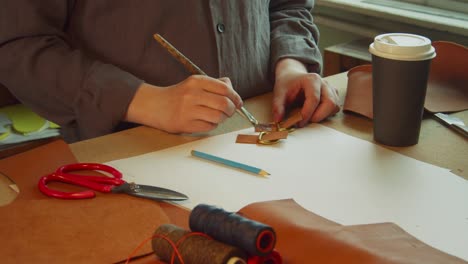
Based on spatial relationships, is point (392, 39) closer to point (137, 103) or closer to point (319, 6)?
point (137, 103)

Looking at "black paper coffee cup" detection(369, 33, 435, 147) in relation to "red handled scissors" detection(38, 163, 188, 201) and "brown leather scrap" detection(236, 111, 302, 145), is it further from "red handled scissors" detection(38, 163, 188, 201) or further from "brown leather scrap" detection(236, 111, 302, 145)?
"red handled scissors" detection(38, 163, 188, 201)

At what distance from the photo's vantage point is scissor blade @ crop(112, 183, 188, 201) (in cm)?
79

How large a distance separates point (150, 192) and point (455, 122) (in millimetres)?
504

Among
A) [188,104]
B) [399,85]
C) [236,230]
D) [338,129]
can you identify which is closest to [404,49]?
[399,85]

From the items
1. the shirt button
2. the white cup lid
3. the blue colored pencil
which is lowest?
the blue colored pencil

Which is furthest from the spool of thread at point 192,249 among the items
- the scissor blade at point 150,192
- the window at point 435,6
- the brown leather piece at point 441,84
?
the window at point 435,6

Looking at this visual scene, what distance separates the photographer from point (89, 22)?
104 cm

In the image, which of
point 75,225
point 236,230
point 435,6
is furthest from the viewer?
point 435,6

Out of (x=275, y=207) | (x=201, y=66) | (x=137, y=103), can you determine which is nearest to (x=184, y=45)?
(x=201, y=66)

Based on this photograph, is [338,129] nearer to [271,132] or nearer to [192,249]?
[271,132]

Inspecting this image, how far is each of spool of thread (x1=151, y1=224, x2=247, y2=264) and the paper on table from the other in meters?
0.13

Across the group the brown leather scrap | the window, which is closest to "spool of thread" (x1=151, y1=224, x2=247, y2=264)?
the brown leather scrap

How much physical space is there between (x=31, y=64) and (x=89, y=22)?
0.39 feet

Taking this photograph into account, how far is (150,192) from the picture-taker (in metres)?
0.79
